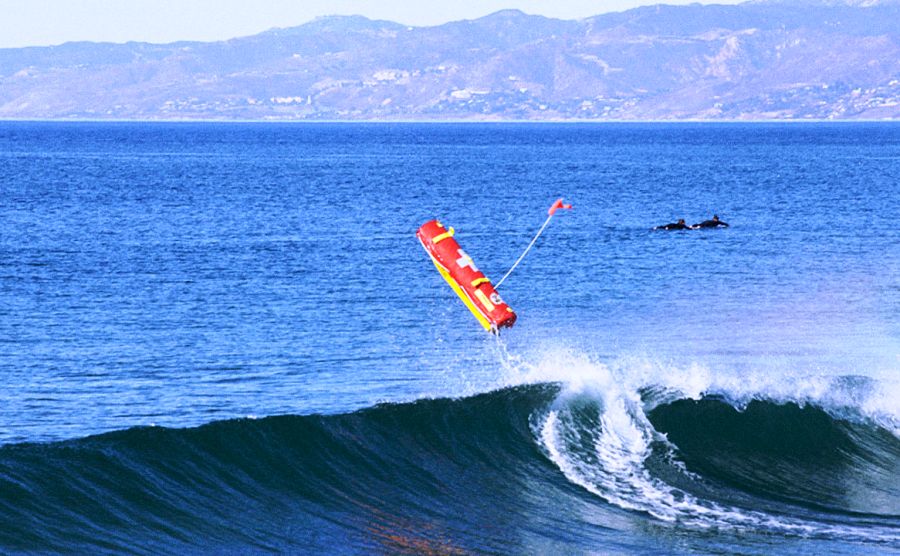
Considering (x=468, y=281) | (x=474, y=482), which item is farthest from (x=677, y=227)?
(x=474, y=482)

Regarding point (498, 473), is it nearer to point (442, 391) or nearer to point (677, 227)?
point (442, 391)

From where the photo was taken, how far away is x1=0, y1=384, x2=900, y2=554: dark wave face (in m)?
21.1

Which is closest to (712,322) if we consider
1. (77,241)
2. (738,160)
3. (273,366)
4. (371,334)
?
(371,334)

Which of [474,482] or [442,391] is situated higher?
[474,482]

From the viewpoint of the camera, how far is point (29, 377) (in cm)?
3341

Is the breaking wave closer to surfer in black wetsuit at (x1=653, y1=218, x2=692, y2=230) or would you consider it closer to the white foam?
the white foam

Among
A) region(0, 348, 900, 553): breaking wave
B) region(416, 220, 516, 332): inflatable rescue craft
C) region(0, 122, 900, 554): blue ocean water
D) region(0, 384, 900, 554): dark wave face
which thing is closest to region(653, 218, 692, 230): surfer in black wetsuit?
region(0, 122, 900, 554): blue ocean water

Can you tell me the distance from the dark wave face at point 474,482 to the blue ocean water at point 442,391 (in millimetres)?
63

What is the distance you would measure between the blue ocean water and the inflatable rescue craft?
210 centimetres

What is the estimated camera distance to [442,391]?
32531mm

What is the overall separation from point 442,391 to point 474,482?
7.90m

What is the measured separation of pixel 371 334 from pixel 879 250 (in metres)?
31.9

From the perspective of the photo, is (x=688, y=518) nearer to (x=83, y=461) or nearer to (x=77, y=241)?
(x=83, y=461)

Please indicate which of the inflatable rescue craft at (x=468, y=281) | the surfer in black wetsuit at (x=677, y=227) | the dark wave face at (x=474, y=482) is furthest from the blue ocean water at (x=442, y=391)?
the inflatable rescue craft at (x=468, y=281)
